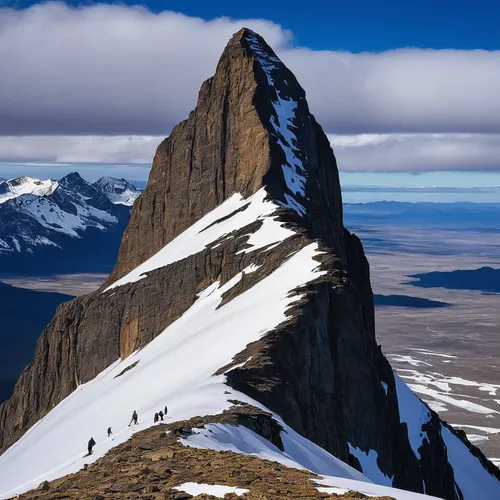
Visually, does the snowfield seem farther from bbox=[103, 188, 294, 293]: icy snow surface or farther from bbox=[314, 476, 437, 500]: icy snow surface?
bbox=[103, 188, 294, 293]: icy snow surface

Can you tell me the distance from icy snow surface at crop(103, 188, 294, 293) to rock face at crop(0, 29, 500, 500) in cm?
102

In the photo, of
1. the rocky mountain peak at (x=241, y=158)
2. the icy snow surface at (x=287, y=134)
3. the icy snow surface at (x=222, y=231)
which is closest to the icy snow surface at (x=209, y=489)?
the icy snow surface at (x=222, y=231)

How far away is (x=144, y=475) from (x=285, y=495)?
467 centimetres

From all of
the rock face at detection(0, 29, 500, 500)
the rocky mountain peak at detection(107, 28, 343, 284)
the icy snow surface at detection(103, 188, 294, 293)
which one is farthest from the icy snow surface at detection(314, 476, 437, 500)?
the rocky mountain peak at detection(107, 28, 343, 284)

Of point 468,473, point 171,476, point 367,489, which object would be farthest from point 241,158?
point 171,476

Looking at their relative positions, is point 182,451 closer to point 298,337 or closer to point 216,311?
point 298,337

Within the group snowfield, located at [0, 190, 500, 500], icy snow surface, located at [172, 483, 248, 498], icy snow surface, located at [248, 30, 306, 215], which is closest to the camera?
icy snow surface, located at [172, 483, 248, 498]

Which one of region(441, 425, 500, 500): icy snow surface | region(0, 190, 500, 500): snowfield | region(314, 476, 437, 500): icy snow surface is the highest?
region(0, 190, 500, 500): snowfield

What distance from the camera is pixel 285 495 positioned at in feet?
75.2

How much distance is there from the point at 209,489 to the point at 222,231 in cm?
6663

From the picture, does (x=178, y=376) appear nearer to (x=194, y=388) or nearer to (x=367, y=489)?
(x=194, y=388)

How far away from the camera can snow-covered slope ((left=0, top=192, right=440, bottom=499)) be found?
3744cm

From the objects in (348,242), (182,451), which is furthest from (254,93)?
(182,451)

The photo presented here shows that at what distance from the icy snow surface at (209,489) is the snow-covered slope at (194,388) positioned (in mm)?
7108
